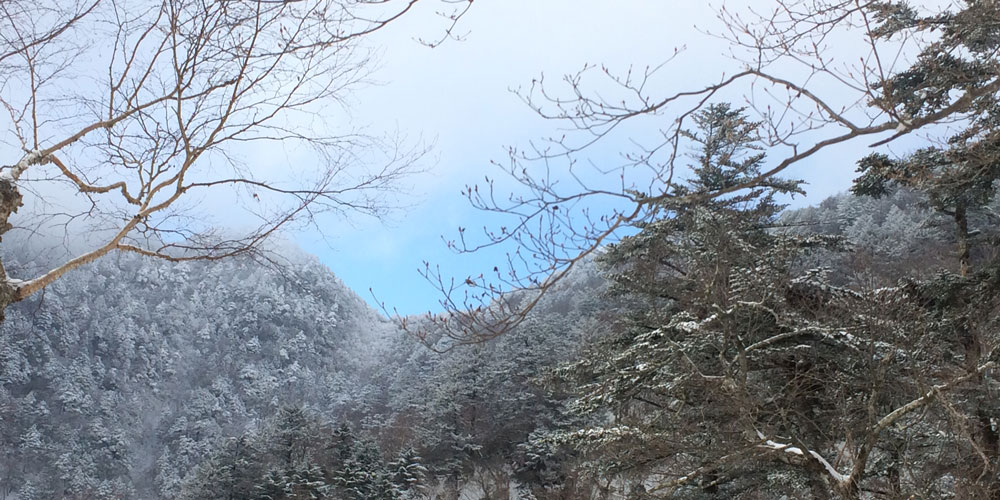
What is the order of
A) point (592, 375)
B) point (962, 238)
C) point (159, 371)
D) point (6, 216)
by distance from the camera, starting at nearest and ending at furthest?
point (6, 216)
point (962, 238)
point (592, 375)
point (159, 371)

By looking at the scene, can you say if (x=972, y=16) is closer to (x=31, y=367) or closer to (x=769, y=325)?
(x=769, y=325)

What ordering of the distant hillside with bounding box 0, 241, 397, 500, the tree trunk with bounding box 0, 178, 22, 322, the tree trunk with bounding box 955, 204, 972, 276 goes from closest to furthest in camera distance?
1. the tree trunk with bounding box 0, 178, 22, 322
2. the tree trunk with bounding box 955, 204, 972, 276
3. the distant hillside with bounding box 0, 241, 397, 500

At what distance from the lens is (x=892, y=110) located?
8.26ft

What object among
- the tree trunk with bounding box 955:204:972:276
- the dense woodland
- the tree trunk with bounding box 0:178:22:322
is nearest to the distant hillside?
the dense woodland

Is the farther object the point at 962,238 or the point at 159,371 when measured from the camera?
the point at 159,371

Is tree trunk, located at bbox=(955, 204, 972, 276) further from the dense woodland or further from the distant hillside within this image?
the distant hillside

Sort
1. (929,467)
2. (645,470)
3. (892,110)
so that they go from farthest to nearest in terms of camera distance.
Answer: (645,470) < (929,467) < (892,110)

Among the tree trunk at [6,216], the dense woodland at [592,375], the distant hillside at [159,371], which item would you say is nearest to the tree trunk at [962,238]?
the dense woodland at [592,375]

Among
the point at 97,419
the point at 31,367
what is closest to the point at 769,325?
the point at 97,419

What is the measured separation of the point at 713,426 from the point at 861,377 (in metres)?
2.02

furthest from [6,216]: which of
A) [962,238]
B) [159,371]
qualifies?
[159,371]

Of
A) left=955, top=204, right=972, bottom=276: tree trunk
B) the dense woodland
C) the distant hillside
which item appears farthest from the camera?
the distant hillside

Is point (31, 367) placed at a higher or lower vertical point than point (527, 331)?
higher

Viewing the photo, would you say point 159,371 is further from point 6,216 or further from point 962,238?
point 962,238
